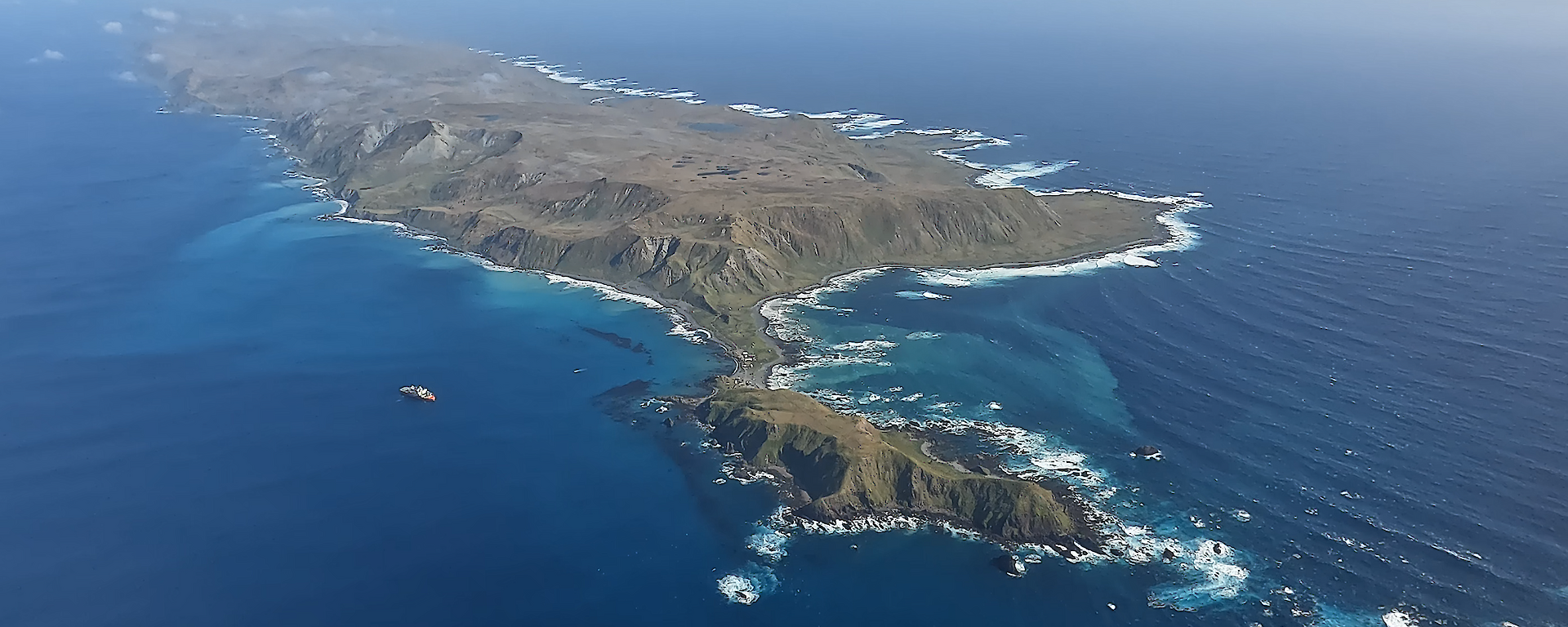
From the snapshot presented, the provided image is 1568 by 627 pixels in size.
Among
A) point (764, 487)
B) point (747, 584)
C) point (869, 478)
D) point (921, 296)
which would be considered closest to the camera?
point (747, 584)

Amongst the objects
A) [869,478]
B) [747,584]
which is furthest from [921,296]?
[747,584]

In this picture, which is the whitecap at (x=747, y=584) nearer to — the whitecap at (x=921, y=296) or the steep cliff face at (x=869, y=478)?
the steep cliff face at (x=869, y=478)

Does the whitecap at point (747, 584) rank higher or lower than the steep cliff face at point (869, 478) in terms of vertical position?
lower

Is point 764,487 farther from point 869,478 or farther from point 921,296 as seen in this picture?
point 921,296

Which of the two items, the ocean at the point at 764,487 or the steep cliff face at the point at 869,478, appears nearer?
the ocean at the point at 764,487

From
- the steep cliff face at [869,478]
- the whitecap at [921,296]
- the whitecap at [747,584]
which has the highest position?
the whitecap at [921,296]

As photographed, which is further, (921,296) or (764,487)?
(921,296)

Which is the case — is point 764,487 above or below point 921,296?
below

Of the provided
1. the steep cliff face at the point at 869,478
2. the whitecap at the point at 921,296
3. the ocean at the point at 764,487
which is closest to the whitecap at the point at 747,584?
the ocean at the point at 764,487

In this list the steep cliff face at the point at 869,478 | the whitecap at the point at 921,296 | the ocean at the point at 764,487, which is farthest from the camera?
the whitecap at the point at 921,296

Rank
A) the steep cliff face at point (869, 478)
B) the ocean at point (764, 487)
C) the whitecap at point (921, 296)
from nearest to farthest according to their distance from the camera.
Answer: the ocean at point (764, 487), the steep cliff face at point (869, 478), the whitecap at point (921, 296)
